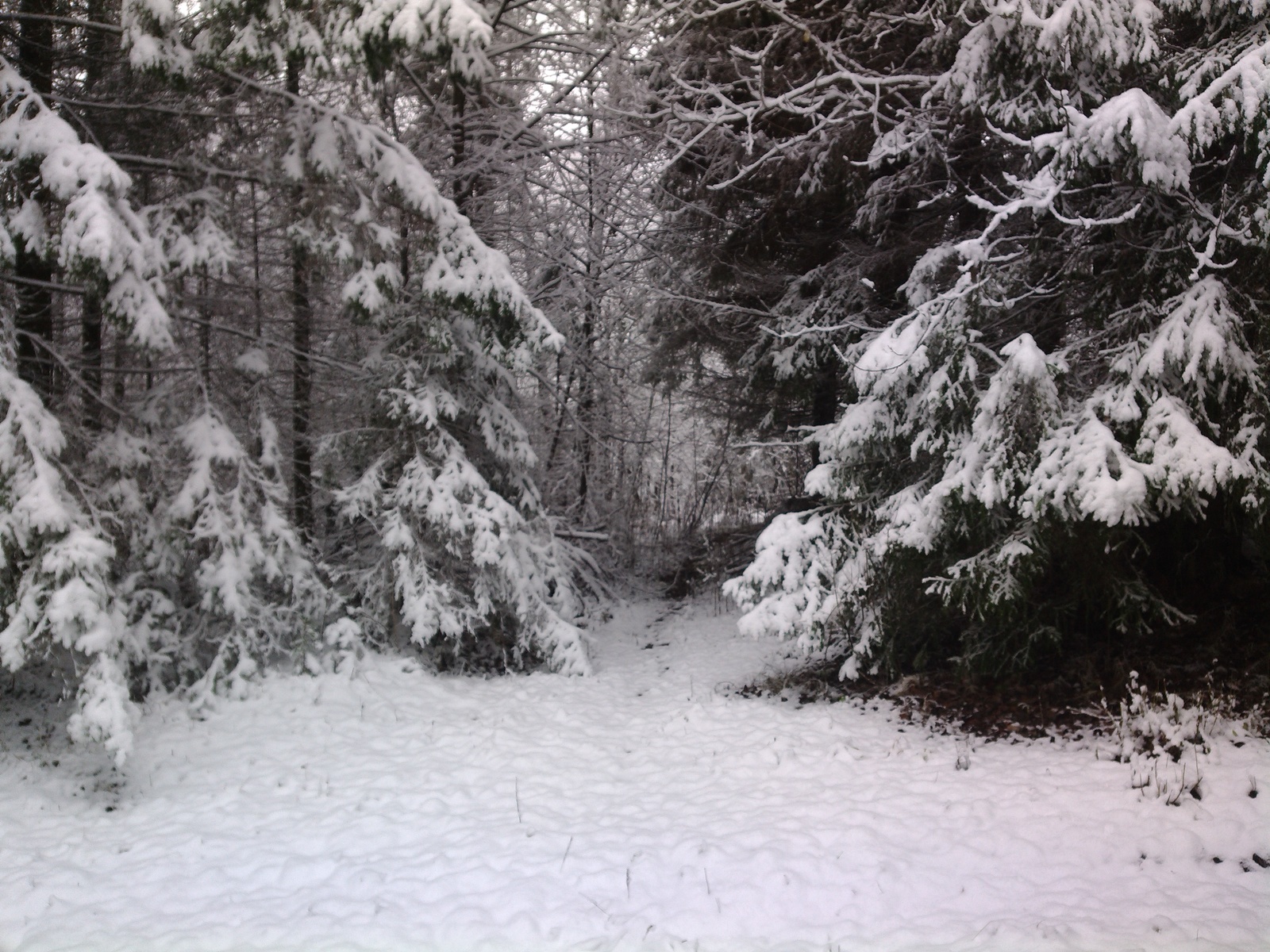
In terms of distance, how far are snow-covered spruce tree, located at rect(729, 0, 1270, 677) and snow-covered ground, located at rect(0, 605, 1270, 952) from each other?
1375mm

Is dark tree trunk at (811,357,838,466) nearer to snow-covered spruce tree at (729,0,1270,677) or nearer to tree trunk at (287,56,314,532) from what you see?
snow-covered spruce tree at (729,0,1270,677)

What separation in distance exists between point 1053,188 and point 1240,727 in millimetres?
4103

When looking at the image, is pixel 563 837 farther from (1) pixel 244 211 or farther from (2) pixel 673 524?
(2) pixel 673 524

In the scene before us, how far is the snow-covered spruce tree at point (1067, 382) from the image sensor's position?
554 centimetres

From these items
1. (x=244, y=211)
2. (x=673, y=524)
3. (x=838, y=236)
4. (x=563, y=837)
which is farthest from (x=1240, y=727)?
(x=673, y=524)

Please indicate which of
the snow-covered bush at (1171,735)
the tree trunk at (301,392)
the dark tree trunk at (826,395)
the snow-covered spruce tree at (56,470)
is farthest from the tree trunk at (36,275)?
the snow-covered bush at (1171,735)

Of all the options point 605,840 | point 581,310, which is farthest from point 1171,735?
point 581,310

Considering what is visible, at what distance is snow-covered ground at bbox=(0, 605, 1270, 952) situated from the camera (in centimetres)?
424

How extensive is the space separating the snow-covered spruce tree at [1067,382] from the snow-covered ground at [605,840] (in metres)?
1.37

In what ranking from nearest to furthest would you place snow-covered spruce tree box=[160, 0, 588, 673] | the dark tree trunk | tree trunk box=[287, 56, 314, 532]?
snow-covered spruce tree box=[160, 0, 588, 673]
tree trunk box=[287, 56, 314, 532]
the dark tree trunk

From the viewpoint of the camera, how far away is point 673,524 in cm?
1786

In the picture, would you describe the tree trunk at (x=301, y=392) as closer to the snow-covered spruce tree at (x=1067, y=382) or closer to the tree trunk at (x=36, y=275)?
the tree trunk at (x=36, y=275)

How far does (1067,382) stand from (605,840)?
518 centimetres

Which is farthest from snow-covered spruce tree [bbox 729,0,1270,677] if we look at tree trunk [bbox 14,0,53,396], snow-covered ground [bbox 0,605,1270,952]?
tree trunk [bbox 14,0,53,396]
